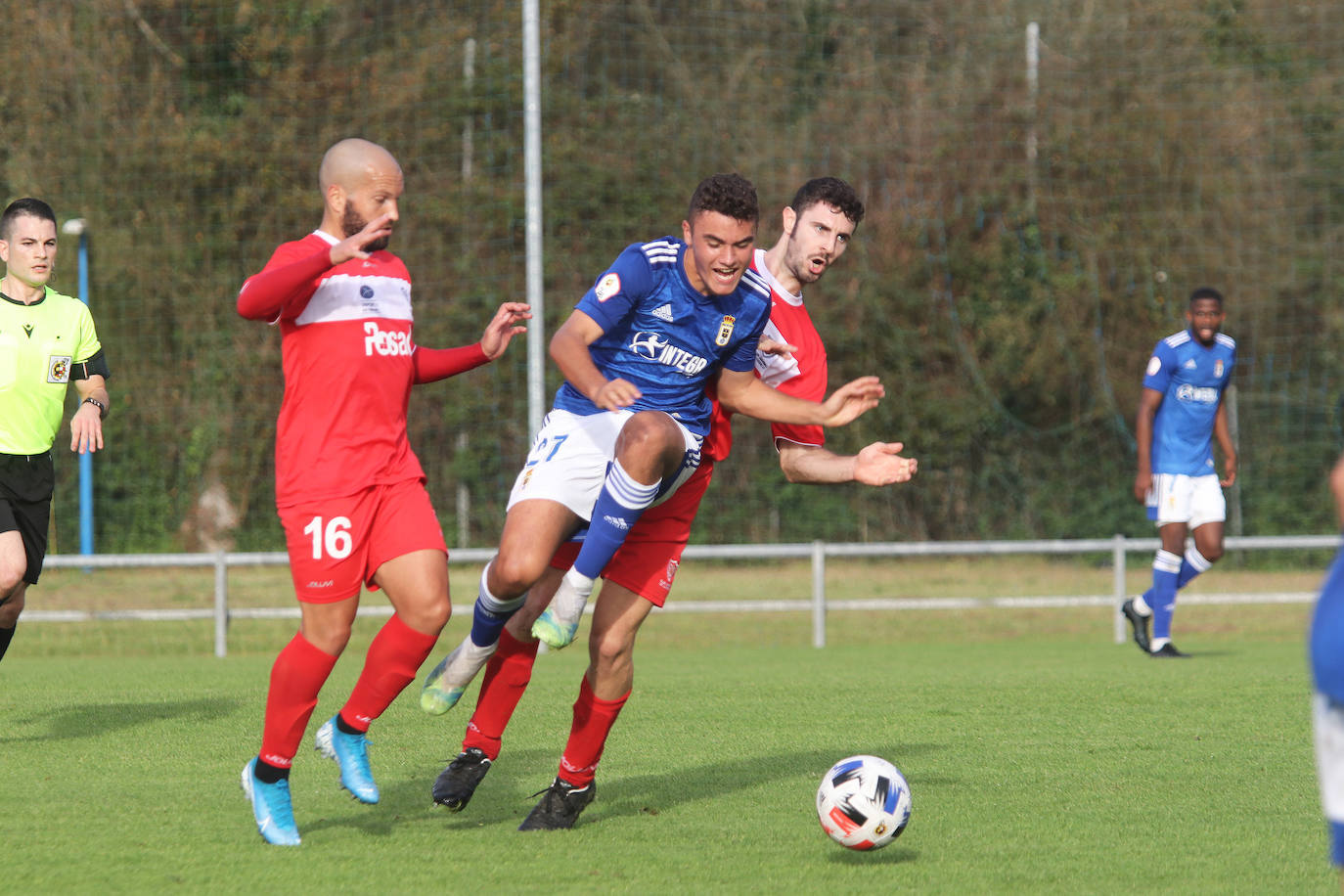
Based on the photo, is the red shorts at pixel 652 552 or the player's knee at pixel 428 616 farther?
the red shorts at pixel 652 552

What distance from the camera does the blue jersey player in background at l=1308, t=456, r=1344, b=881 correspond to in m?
2.61

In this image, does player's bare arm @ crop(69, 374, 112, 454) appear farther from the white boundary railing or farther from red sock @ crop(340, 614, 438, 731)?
the white boundary railing

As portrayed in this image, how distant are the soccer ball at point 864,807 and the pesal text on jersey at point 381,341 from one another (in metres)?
1.99

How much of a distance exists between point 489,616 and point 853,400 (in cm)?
144

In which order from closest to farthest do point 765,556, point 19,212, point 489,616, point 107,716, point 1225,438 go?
1. point 489,616
2. point 19,212
3. point 107,716
4. point 1225,438
5. point 765,556

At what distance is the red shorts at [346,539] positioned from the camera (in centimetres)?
466

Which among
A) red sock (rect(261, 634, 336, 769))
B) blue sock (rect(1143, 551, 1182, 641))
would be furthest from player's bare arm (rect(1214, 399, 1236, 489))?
red sock (rect(261, 634, 336, 769))

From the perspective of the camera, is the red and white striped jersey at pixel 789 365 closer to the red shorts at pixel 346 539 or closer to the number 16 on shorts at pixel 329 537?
the red shorts at pixel 346 539

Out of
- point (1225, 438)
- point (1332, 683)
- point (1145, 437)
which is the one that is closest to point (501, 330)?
point (1332, 683)

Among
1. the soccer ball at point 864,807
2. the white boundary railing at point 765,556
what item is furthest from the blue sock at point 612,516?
the white boundary railing at point 765,556

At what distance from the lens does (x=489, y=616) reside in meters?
5.03

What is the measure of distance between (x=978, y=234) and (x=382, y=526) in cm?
1757

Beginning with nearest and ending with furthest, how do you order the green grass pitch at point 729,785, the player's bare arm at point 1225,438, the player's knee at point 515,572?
the green grass pitch at point 729,785 → the player's knee at point 515,572 → the player's bare arm at point 1225,438

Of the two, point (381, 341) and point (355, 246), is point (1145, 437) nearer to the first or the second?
point (381, 341)
